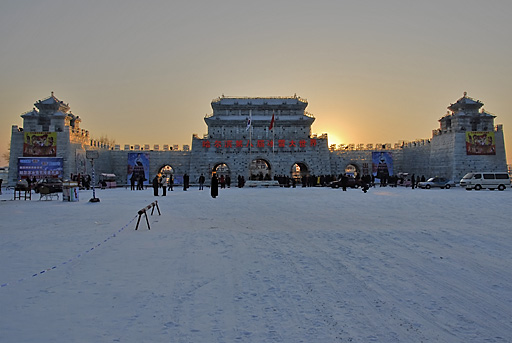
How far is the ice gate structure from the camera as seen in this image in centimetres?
3591

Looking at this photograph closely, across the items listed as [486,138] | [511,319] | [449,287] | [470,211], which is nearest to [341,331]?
[511,319]

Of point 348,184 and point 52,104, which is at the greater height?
point 52,104

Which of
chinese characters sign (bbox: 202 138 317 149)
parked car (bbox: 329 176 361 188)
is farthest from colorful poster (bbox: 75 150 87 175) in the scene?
parked car (bbox: 329 176 361 188)

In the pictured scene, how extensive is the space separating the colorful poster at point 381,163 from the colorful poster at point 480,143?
8.34 m

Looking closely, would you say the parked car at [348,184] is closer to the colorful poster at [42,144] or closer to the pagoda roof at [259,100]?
the pagoda roof at [259,100]

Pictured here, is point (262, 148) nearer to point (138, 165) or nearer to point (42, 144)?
point (138, 165)

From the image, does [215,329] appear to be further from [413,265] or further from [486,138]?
[486,138]

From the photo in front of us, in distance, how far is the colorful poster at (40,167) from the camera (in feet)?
113

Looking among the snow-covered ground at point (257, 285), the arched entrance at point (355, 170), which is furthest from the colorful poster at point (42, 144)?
the snow-covered ground at point (257, 285)

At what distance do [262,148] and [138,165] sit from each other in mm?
13434

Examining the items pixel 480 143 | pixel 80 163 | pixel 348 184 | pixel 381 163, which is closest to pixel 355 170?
pixel 381 163

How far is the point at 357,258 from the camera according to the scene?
5.34 meters

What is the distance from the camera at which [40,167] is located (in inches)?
1390

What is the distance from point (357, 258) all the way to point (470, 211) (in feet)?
23.9
